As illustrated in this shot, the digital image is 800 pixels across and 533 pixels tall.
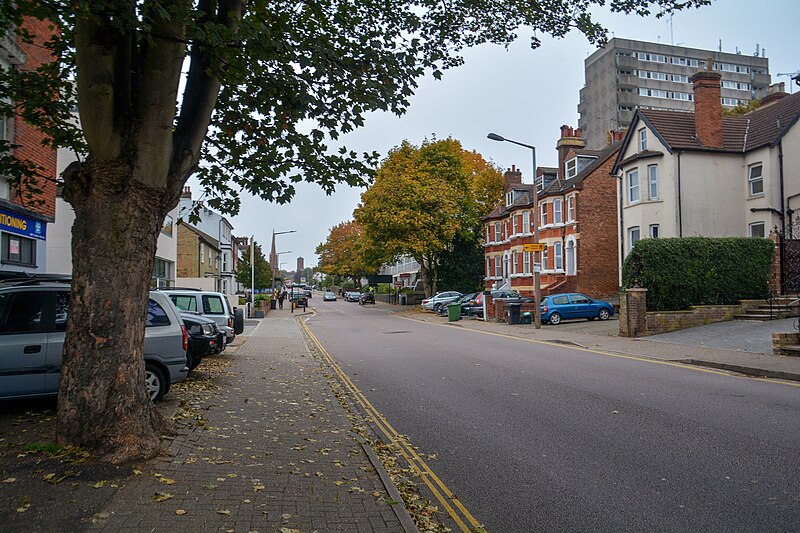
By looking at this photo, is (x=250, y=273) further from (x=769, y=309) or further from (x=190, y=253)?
(x=769, y=309)

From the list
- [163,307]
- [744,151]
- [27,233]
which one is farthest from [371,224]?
[163,307]

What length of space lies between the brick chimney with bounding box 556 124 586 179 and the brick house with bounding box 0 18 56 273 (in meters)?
34.9

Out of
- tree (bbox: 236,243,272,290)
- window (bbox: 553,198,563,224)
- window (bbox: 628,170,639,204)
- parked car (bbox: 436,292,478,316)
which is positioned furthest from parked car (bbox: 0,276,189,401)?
tree (bbox: 236,243,272,290)

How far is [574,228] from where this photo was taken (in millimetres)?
37156

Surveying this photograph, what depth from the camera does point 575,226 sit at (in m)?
37.0

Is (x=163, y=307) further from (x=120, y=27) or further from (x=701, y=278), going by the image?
(x=701, y=278)

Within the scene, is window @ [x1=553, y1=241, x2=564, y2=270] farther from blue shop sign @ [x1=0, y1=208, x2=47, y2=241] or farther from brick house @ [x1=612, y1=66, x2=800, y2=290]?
blue shop sign @ [x1=0, y1=208, x2=47, y2=241]

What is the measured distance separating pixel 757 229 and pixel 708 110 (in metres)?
6.27

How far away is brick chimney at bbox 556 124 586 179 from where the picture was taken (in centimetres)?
4288

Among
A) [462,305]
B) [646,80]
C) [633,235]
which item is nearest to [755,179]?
[633,235]

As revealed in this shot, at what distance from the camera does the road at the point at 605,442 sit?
187 inches

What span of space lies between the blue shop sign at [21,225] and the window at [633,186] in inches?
1046

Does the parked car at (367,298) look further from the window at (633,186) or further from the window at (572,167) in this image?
the window at (633,186)

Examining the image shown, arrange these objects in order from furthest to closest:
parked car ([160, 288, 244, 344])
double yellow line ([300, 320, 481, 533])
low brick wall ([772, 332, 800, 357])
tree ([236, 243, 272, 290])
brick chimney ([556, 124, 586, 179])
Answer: tree ([236, 243, 272, 290]) < brick chimney ([556, 124, 586, 179]) < parked car ([160, 288, 244, 344]) < low brick wall ([772, 332, 800, 357]) < double yellow line ([300, 320, 481, 533])
